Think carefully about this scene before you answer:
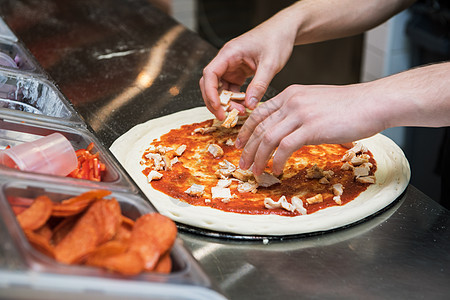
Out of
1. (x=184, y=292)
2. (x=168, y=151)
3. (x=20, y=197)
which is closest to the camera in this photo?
(x=184, y=292)

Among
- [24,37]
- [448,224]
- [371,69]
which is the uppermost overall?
[24,37]

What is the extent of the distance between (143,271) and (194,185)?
1.93 ft

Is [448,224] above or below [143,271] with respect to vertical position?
below

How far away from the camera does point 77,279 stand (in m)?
0.74

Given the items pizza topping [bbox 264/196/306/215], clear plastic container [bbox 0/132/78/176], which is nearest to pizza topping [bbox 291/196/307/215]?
pizza topping [bbox 264/196/306/215]

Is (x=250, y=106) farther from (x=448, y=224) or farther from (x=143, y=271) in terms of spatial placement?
(x=143, y=271)

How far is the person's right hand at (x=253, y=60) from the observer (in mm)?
1640

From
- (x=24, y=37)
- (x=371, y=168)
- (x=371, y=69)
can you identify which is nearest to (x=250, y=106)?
(x=371, y=168)

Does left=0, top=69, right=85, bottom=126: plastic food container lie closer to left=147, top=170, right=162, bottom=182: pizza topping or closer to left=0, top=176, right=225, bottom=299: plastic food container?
left=147, top=170, right=162, bottom=182: pizza topping

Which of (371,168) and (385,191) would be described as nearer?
(385,191)

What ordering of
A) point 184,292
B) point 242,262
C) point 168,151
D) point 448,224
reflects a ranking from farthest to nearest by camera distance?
point 168,151
point 448,224
point 242,262
point 184,292

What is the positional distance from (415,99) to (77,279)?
868 millimetres

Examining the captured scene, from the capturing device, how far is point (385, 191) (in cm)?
140

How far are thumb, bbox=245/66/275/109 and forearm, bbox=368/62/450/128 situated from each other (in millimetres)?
425
